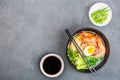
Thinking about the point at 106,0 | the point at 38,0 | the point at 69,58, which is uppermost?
the point at 38,0

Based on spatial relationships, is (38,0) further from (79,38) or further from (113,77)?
(113,77)

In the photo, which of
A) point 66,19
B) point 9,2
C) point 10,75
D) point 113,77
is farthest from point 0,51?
point 113,77

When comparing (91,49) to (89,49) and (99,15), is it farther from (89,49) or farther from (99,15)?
(99,15)

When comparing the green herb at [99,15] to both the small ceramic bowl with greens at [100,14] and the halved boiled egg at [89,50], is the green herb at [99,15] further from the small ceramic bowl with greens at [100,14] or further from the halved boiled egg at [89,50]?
the halved boiled egg at [89,50]

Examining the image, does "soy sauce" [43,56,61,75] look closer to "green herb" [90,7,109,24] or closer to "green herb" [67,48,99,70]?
"green herb" [67,48,99,70]

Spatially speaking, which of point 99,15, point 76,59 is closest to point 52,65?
point 76,59

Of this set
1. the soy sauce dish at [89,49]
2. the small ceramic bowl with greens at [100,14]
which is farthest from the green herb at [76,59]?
the small ceramic bowl with greens at [100,14]
